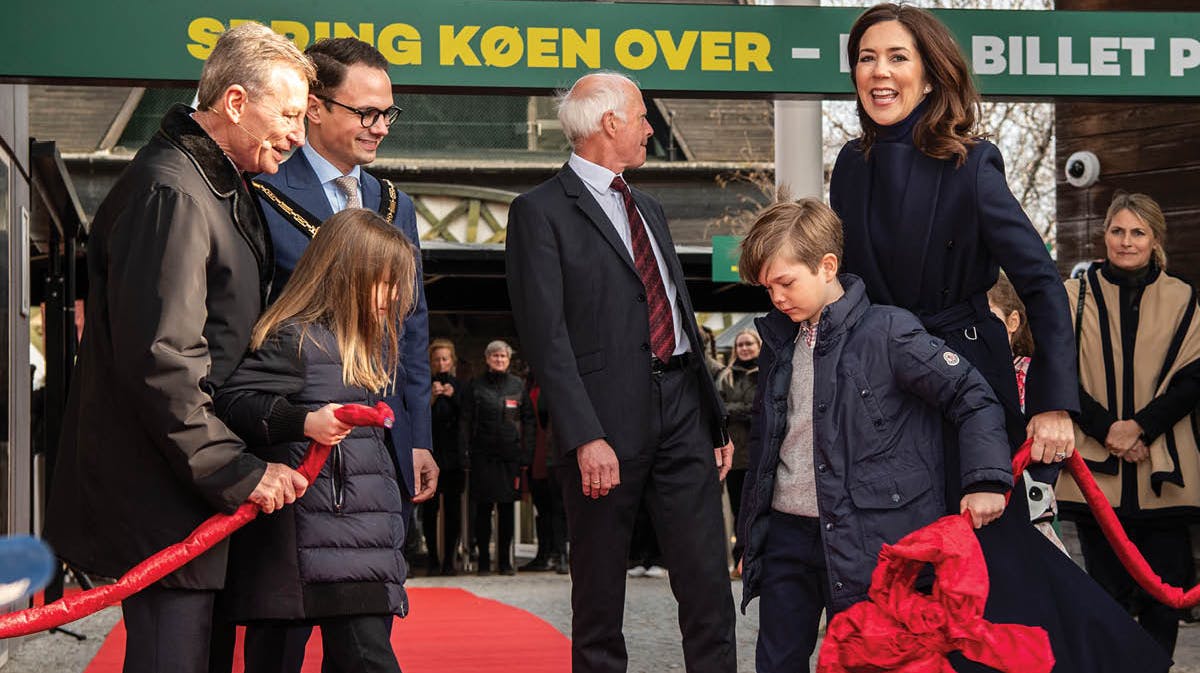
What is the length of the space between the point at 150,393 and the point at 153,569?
1.27 feet

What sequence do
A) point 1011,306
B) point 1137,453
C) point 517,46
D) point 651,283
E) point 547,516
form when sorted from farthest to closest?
point 547,516 → point 1011,306 → point 1137,453 → point 517,46 → point 651,283

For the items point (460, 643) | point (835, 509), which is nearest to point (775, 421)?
point (835, 509)

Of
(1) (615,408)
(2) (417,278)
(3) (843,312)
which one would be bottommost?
(1) (615,408)

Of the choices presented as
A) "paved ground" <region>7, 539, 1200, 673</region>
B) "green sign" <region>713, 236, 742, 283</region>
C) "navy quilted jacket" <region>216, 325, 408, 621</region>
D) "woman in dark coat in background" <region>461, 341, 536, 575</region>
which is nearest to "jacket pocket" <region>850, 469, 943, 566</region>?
"navy quilted jacket" <region>216, 325, 408, 621</region>

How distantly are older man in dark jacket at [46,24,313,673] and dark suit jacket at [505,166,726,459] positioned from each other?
1.40 m

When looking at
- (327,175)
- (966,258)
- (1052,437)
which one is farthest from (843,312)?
(327,175)

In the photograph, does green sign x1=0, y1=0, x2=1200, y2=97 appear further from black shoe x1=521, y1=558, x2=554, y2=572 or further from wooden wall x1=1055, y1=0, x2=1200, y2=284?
black shoe x1=521, y1=558, x2=554, y2=572

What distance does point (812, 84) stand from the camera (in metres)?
6.63

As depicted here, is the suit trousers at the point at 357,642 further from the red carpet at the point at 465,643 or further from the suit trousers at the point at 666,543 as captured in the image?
the red carpet at the point at 465,643

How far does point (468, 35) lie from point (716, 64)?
3.16ft

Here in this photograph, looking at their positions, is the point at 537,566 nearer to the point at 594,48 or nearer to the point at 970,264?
the point at 594,48

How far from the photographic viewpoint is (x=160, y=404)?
370cm

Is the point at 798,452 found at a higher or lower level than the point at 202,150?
lower

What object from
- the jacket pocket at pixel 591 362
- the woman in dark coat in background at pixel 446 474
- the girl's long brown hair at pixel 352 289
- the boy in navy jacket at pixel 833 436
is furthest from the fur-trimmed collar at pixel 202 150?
the woman in dark coat in background at pixel 446 474
